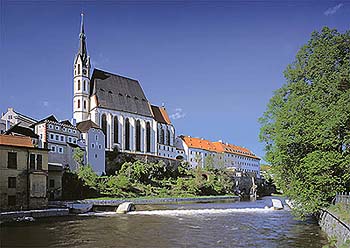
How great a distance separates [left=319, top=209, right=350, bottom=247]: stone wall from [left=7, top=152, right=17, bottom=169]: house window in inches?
871

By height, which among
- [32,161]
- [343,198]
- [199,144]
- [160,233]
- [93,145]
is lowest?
[160,233]

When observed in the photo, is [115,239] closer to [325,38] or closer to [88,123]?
[325,38]

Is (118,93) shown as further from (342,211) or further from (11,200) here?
(342,211)

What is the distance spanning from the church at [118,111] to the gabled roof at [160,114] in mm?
322

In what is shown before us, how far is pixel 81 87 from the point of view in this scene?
78562 mm

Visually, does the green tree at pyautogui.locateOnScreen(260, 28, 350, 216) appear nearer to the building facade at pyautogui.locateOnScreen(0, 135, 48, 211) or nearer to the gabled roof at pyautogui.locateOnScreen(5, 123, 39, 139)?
the building facade at pyautogui.locateOnScreen(0, 135, 48, 211)

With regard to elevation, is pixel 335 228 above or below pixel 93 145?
below

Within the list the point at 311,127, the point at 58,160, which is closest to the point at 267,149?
the point at 311,127

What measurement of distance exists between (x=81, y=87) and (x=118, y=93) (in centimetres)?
900

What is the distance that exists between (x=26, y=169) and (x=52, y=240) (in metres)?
13.5

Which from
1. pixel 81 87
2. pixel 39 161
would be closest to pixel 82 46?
pixel 81 87

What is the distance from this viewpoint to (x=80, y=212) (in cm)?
3519

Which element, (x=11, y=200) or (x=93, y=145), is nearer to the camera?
(x=11, y=200)

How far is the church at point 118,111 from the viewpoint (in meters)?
77.9
